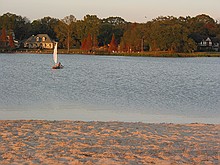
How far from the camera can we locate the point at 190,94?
23344 millimetres

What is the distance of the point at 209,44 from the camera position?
363 feet

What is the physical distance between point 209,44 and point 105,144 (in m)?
106

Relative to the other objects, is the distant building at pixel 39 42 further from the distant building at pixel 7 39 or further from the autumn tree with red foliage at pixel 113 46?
the autumn tree with red foliage at pixel 113 46

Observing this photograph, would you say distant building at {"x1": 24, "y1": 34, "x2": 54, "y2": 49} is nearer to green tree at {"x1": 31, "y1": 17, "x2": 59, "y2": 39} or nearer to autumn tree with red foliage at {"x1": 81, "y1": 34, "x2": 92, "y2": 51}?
green tree at {"x1": 31, "y1": 17, "x2": 59, "y2": 39}

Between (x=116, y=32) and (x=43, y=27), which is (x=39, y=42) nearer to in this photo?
(x=43, y=27)

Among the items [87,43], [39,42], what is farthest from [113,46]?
[39,42]

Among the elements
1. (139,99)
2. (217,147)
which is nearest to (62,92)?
(139,99)

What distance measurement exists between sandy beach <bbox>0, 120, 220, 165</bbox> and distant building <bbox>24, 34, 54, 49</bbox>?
339ft

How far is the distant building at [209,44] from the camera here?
108025mm

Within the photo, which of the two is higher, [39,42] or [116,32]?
[116,32]

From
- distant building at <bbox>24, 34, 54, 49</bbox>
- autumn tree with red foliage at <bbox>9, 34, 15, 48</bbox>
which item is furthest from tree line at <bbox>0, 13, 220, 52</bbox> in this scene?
autumn tree with red foliage at <bbox>9, 34, 15, 48</bbox>

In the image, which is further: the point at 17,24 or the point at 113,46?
the point at 17,24

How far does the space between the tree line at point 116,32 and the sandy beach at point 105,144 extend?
3214 inches

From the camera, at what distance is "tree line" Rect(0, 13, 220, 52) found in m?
93.1
